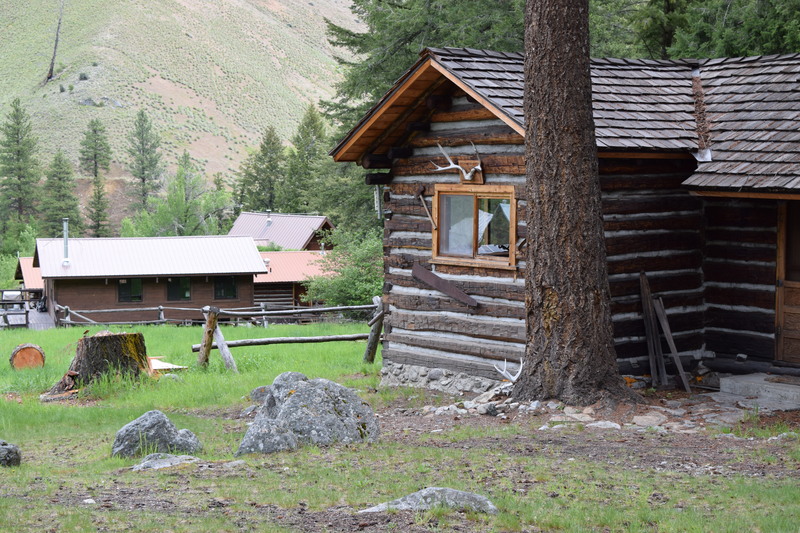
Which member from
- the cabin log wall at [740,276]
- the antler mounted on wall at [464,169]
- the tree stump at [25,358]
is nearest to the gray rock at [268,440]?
the antler mounted on wall at [464,169]

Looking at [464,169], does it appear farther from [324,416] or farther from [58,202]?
[58,202]

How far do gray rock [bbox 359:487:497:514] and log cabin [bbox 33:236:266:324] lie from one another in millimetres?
38818

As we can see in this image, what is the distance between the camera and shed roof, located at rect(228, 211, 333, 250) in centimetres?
6594

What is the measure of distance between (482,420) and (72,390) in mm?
7922

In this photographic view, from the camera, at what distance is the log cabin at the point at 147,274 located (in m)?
44.8

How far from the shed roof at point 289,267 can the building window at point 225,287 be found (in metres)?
3.09

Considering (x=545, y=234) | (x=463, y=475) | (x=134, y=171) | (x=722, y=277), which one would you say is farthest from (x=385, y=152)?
(x=134, y=171)

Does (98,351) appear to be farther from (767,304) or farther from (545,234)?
(767,304)

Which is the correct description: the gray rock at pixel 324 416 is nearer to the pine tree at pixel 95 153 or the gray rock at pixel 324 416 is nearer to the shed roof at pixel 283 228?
the shed roof at pixel 283 228

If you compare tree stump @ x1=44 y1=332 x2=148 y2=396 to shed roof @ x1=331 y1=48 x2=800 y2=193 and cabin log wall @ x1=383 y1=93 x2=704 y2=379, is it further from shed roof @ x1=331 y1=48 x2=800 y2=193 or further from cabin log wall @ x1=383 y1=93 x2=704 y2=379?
shed roof @ x1=331 y1=48 x2=800 y2=193

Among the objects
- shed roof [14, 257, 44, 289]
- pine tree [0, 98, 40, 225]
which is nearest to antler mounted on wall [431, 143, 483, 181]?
shed roof [14, 257, 44, 289]

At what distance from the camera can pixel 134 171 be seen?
103312mm

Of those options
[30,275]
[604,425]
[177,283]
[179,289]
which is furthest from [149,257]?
[604,425]

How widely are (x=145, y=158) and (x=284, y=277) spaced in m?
55.7
